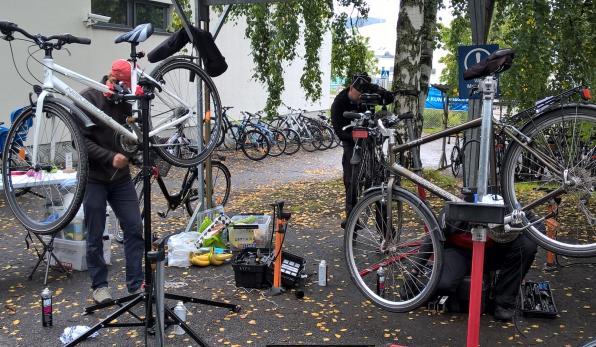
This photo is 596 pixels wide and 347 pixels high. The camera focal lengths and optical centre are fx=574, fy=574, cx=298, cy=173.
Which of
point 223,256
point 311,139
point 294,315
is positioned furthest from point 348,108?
point 311,139

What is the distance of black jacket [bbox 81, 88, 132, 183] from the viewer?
13.6 ft

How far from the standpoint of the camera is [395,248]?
410cm

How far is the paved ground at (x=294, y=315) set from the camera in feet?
13.1

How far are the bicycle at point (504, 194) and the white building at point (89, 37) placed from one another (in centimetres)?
581

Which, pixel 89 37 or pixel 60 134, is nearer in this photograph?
pixel 60 134

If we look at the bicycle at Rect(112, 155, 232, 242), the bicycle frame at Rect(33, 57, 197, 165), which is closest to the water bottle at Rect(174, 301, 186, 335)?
the bicycle frame at Rect(33, 57, 197, 165)

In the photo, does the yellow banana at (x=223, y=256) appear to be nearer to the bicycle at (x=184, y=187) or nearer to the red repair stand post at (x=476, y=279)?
the bicycle at (x=184, y=187)

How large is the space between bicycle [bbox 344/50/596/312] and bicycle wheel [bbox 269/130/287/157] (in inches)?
450

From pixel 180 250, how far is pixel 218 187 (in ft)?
9.83

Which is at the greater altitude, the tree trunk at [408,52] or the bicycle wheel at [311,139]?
the tree trunk at [408,52]

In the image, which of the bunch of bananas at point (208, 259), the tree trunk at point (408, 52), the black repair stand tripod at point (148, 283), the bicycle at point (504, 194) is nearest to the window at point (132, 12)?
the tree trunk at point (408, 52)

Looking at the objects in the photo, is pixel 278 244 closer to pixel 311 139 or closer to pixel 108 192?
pixel 108 192

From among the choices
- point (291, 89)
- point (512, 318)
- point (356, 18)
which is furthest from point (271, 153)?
point (512, 318)

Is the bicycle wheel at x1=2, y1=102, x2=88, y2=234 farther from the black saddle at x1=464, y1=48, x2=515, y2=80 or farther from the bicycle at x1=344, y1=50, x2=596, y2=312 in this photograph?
the black saddle at x1=464, y1=48, x2=515, y2=80
